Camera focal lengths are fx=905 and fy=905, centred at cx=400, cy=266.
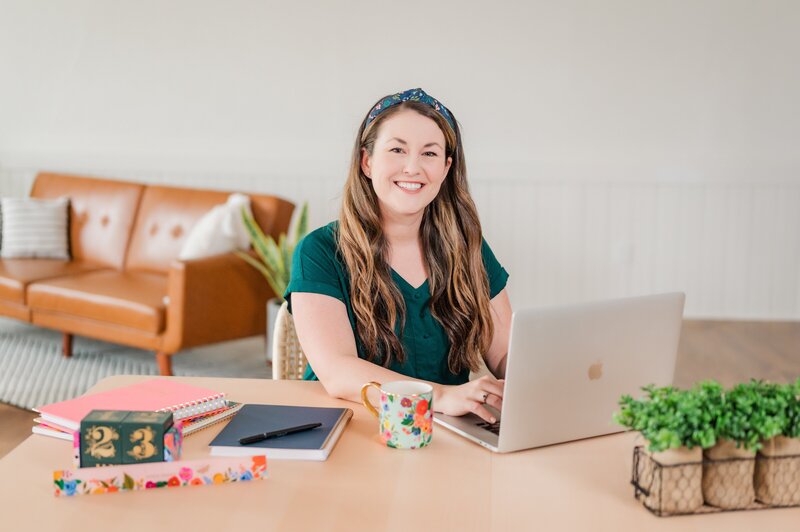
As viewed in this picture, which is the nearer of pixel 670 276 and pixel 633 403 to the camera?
pixel 633 403

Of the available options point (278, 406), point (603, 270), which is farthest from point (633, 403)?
point (603, 270)

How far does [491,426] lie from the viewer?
1552mm

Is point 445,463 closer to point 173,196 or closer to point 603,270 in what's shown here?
point 173,196

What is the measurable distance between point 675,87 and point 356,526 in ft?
14.8

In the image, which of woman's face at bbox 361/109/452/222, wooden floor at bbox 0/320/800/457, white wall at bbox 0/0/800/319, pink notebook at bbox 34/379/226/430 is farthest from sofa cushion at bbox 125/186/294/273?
pink notebook at bbox 34/379/226/430

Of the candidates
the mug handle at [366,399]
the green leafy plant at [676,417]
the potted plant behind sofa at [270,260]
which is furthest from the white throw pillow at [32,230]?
the green leafy plant at [676,417]

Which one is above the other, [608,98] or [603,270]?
[608,98]

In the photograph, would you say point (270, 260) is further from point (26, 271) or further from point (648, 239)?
point (648, 239)

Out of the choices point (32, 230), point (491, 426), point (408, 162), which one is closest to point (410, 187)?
point (408, 162)

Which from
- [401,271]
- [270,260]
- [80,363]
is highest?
[401,271]

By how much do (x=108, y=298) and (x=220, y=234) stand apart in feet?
1.87

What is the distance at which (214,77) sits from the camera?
17.7 feet

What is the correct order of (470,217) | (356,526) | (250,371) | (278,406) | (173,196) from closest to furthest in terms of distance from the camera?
(356,526) < (278,406) < (470,217) < (250,371) < (173,196)

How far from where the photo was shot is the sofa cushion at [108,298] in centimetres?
389
